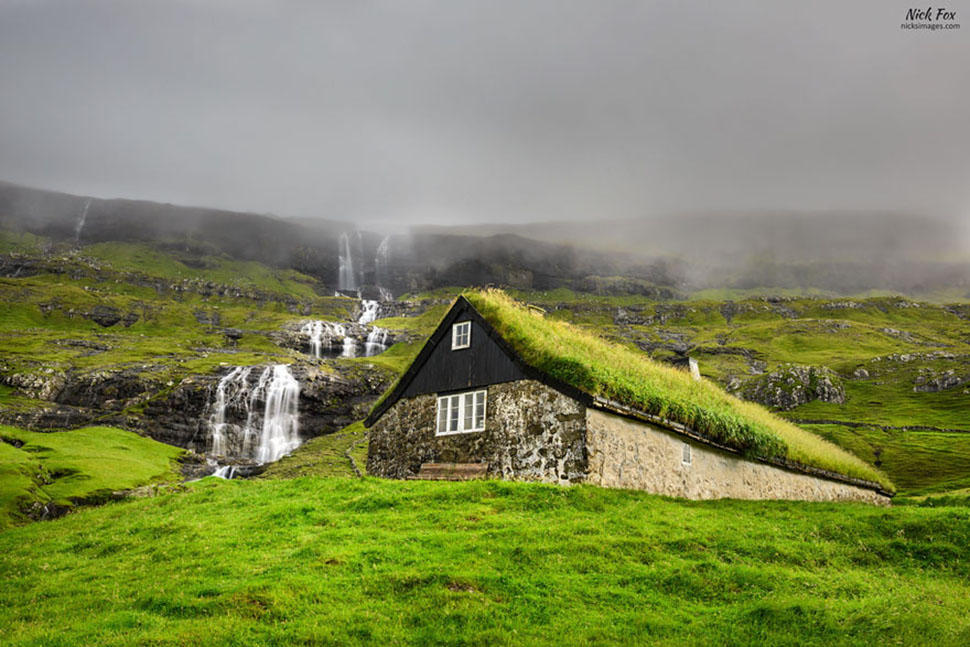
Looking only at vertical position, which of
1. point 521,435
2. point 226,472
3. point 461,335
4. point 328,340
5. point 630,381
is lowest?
point 226,472

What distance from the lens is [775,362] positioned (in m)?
175

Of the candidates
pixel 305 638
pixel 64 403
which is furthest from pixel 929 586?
pixel 64 403

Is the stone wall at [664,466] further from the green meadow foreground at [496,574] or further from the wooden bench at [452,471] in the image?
the wooden bench at [452,471]

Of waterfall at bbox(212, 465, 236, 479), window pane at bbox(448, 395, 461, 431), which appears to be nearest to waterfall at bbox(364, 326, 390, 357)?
waterfall at bbox(212, 465, 236, 479)

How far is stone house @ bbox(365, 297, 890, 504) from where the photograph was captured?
2289 centimetres

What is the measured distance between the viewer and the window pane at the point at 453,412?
88.3 feet

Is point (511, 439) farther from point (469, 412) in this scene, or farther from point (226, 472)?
point (226, 472)

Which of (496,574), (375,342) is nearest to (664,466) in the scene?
(496,574)

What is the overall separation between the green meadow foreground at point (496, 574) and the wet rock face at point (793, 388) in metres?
121

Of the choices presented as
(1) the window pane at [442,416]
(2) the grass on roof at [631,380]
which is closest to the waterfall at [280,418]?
(1) the window pane at [442,416]

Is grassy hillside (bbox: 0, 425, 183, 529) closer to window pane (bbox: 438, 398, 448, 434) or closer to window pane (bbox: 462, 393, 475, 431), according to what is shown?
window pane (bbox: 438, 398, 448, 434)

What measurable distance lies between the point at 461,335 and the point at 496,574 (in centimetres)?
1589

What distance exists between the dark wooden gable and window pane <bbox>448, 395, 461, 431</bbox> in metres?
0.45

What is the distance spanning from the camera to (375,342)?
17500 centimetres
